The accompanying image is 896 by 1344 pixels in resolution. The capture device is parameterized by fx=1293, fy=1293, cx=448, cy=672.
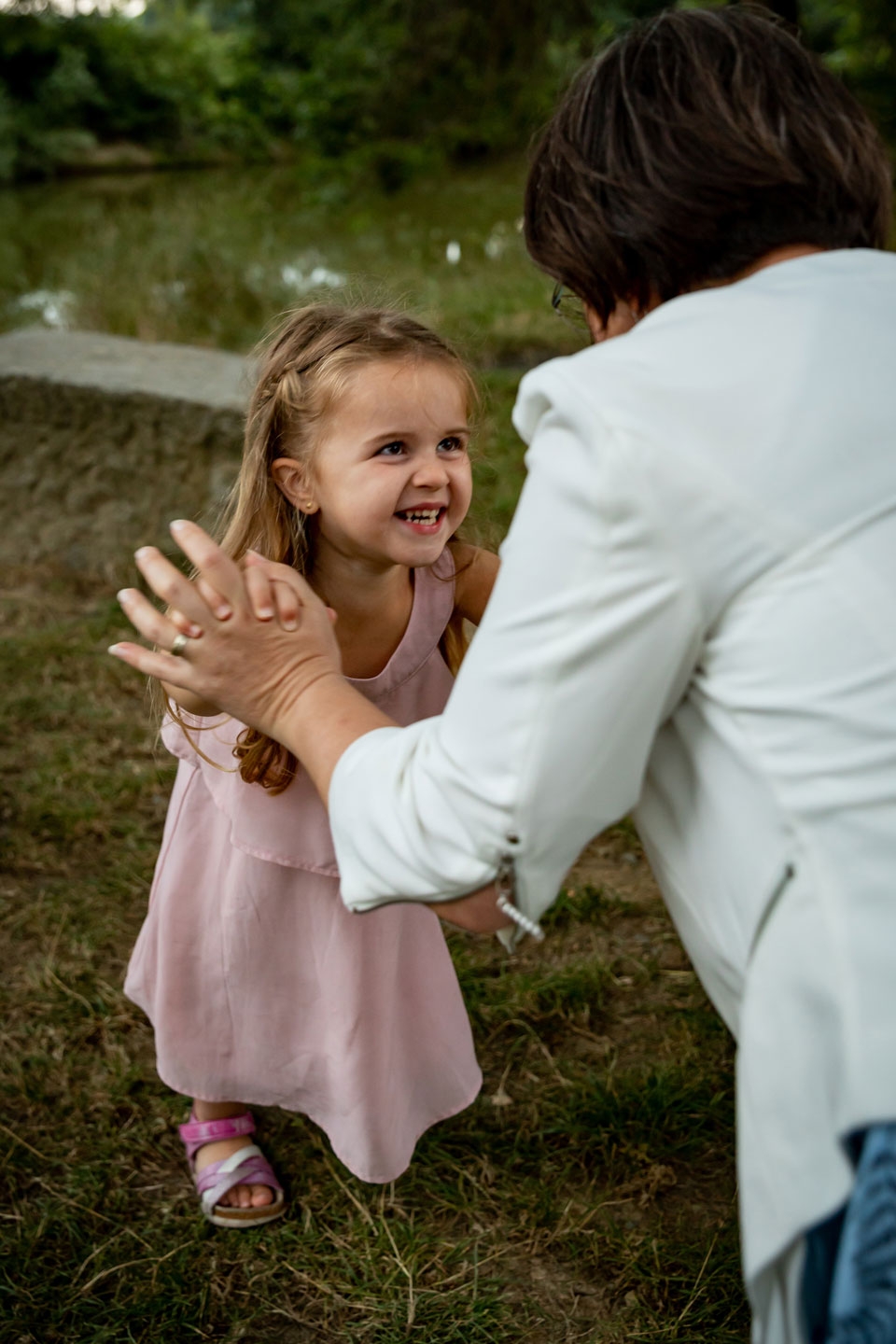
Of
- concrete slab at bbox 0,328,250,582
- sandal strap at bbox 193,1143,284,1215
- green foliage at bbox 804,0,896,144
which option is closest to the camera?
sandal strap at bbox 193,1143,284,1215

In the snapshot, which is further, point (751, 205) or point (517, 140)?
point (517, 140)

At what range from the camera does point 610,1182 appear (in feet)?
7.50

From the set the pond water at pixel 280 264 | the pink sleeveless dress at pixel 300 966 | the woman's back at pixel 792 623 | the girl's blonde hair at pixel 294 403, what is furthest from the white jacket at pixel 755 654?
the pond water at pixel 280 264

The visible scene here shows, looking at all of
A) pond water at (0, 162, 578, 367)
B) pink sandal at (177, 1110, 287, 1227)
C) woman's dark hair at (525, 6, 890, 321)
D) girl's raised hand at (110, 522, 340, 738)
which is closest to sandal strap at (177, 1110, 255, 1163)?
pink sandal at (177, 1110, 287, 1227)

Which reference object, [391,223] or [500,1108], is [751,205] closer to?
[500,1108]

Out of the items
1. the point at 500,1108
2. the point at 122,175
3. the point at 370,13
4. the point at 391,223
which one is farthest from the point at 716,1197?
the point at 122,175

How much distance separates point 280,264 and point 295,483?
790cm

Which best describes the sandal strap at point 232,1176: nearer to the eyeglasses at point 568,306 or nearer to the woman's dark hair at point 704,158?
the eyeglasses at point 568,306

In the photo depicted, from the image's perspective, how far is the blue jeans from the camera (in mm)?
1079

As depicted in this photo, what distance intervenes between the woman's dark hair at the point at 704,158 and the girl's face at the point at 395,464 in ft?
1.85

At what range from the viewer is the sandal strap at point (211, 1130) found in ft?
7.53

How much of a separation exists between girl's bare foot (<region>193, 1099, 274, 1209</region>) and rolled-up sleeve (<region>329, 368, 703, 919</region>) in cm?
120

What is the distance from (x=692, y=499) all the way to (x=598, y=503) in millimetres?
78

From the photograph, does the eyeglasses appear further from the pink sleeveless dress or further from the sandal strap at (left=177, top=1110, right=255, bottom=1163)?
the sandal strap at (left=177, top=1110, right=255, bottom=1163)
